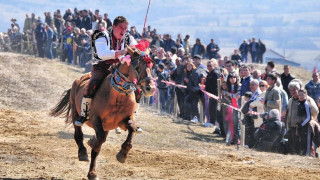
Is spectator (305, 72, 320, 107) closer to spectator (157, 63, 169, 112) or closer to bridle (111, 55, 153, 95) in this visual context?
spectator (157, 63, 169, 112)

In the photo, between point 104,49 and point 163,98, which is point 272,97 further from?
point 163,98

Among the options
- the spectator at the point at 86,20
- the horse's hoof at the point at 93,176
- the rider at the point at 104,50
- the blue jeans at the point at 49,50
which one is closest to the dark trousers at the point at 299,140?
the rider at the point at 104,50

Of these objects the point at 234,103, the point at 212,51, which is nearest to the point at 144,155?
the point at 234,103

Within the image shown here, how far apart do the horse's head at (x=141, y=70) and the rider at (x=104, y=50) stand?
0.47m

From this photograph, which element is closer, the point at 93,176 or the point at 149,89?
the point at 149,89

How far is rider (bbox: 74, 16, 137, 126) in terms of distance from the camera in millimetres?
9203

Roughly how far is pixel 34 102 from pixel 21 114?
10.0 ft

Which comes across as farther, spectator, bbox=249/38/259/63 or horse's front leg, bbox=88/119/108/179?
spectator, bbox=249/38/259/63

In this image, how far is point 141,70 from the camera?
8453mm

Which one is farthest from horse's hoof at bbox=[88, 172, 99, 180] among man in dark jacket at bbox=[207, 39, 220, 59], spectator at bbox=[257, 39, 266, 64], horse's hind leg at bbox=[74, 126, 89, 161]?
spectator at bbox=[257, 39, 266, 64]

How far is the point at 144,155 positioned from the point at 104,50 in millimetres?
3296

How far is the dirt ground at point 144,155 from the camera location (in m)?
9.98

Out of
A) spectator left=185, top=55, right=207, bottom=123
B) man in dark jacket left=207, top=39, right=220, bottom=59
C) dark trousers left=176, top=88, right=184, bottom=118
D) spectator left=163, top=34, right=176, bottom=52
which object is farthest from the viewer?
man in dark jacket left=207, top=39, right=220, bottom=59

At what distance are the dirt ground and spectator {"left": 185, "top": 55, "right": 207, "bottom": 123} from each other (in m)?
0.67
